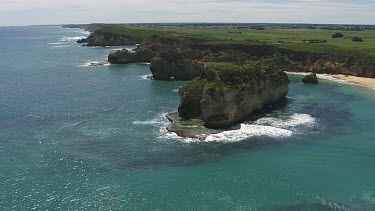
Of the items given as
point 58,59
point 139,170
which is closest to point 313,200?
point 139,170

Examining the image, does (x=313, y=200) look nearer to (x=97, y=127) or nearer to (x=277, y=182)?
(x=277, y=182)

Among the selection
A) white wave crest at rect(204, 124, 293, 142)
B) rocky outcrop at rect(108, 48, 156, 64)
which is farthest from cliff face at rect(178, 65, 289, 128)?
rocky outcrop at rect(108, 48, 156, 64)

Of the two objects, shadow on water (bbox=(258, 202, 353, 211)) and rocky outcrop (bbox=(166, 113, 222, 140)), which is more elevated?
rocky outcrop (bbox=(166, 113, 222, 140))

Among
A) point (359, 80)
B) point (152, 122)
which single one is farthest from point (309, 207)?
point (359, 80)

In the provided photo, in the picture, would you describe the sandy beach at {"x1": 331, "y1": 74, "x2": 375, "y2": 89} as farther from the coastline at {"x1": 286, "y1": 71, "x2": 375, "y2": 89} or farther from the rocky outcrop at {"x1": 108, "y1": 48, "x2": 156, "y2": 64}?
the rocky outcrop at {"x1": 108, "y1": 48, "x2": 156, "y2": 64}

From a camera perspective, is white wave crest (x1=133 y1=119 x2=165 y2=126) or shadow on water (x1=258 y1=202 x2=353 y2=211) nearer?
shadow on water (x1=258 y1=202 x2=353 y2=211)

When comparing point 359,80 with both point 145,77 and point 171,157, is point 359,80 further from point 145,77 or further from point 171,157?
point 171,157

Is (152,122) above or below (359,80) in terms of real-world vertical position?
below
